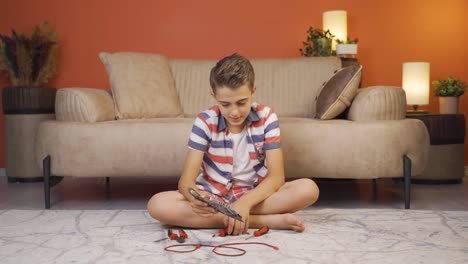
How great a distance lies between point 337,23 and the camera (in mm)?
3855

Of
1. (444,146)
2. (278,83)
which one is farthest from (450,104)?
(278,83)

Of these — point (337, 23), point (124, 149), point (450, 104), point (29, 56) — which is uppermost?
point (337, 23)

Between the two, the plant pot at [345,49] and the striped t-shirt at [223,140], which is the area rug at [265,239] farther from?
the plant pot at [345,49]

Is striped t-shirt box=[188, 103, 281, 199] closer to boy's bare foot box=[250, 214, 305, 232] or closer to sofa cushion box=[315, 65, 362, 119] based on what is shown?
boy's bare foot box=[250, 214, 305, 232]

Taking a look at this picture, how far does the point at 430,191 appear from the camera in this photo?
3.23 meters

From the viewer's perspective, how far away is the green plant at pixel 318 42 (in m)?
3.79

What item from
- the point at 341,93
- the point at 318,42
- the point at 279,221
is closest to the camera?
the point at 279,221

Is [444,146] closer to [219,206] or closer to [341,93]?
[341,93]

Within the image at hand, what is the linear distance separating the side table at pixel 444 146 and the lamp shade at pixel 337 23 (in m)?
0.81

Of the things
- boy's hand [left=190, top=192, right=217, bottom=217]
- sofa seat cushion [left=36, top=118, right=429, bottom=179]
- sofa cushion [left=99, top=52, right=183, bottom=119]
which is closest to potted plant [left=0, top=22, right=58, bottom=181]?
sofa cushion [left=99, top=52, right=183, bottom=119]

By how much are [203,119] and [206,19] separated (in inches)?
92.3

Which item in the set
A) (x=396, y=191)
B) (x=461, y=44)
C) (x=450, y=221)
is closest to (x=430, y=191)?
(x=396, y=191)

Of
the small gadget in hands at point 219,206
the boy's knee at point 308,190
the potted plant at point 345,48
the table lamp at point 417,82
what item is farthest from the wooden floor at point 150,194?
the small gadget in hands at point 219,206

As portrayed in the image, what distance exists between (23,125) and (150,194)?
1175 millimetres
